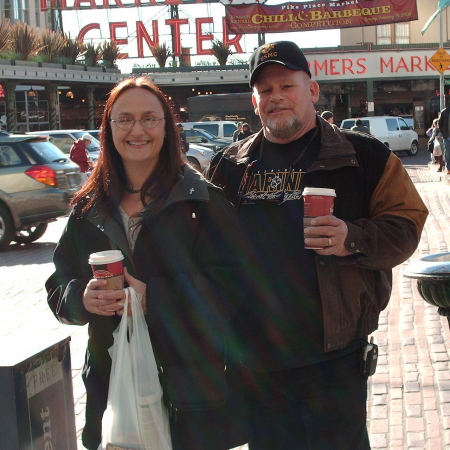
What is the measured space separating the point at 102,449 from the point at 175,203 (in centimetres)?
89

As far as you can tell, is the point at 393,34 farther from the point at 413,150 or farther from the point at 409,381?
the point at 409,381

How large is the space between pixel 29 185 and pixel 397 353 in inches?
292

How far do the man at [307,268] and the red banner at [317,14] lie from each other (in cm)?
3065

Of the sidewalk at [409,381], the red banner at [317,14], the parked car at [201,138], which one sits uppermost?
the red banner at [317,14]

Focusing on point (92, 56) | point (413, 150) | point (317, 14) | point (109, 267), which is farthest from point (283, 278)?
point (92, 56)

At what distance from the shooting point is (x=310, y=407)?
274 cm

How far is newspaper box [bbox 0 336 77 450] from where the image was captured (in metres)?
2.51

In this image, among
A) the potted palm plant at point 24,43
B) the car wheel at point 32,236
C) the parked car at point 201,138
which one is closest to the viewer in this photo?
the car wheel at point 32,236

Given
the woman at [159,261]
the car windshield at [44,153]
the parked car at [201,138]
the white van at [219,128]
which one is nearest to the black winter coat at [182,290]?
the woman at [159,261]

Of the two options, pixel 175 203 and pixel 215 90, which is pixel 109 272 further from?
pixel 215 90

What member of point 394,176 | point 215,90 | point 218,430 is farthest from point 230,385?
point 215,90

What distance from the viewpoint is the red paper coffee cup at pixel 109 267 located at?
238 cm

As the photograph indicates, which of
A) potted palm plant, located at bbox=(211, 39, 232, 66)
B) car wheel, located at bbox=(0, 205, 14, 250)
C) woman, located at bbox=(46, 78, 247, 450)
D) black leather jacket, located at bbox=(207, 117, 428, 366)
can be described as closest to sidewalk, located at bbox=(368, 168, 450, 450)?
black leather jacket, located at bbox=(207, 117, 428, 366)

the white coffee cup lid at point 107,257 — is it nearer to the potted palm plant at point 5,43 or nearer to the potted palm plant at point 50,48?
the potted palm plant at point 5,43
